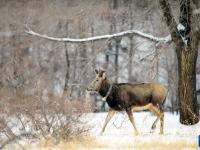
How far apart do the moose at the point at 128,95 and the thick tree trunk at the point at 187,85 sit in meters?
2.52

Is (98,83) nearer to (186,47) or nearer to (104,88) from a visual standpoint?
(104,88)

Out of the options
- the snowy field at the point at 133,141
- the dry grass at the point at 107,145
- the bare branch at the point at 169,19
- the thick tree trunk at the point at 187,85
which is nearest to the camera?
the dry grass at the point at 107,145

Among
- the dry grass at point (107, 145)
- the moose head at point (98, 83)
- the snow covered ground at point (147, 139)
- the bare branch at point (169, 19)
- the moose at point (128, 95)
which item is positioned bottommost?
the snow covered ground at point (147, 139)

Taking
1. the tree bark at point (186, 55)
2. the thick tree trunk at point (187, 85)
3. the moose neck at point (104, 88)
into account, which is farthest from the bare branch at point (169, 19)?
the moose neck at point (104, 88)

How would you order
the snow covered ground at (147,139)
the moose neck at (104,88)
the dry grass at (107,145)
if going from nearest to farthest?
the dry grass at (107,145) < the snow covered ground at (147,139) < the moose neck at (104,88)

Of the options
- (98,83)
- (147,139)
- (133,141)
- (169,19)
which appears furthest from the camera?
(169,19)

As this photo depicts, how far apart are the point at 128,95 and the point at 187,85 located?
11.5 feet

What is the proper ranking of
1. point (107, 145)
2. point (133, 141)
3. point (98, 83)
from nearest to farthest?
point (107, 145)
point (133, 141)
point (98, 83)

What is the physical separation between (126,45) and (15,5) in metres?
7.53

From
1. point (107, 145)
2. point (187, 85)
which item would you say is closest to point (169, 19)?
point (187, 85)

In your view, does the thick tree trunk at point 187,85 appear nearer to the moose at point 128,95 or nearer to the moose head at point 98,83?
the moose at point 128,95

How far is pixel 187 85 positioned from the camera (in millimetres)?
23453

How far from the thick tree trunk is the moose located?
2520mm

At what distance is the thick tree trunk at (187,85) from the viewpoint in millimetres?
23172
